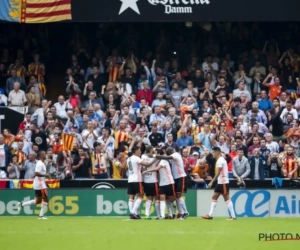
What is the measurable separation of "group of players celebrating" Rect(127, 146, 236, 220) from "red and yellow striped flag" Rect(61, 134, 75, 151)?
450 cm

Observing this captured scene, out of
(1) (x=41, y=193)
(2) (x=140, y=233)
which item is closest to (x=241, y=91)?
(1) (x=41, y=193)

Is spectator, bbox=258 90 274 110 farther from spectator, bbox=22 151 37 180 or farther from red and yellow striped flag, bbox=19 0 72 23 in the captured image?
spectator, bbox=22 151 37 180

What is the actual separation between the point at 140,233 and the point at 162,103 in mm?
11329

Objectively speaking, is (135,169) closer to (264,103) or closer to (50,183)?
(50,183)

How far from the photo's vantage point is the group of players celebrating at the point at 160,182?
88.1 ft

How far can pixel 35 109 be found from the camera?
3372 cm

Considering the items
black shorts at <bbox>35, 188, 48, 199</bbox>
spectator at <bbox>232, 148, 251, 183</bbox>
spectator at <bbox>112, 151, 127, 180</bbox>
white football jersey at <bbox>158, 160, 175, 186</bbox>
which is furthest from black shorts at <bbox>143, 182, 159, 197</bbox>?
spectator at <bbox>232, 148, 251, 183</bbox>

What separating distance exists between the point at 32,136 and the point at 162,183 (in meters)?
6.41

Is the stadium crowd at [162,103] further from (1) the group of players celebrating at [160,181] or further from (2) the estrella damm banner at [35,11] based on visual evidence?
(1) the group of players celebrating at [160,181]

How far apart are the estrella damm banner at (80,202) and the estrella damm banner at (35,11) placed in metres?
6.31

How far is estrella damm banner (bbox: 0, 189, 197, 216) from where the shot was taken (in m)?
30.2

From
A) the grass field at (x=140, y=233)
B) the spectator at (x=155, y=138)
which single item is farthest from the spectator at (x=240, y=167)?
the spectator at (x=155, y=138)

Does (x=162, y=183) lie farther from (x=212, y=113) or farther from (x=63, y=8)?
(x=63, y=8)

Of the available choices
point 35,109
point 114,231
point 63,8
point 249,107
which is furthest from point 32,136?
point 114,231
